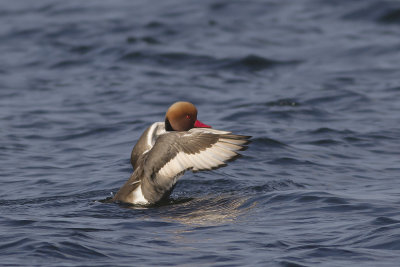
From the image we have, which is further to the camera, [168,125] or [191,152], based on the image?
[168,125]

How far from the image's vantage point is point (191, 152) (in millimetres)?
6957

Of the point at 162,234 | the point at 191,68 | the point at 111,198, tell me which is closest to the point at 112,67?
the point at 191,68

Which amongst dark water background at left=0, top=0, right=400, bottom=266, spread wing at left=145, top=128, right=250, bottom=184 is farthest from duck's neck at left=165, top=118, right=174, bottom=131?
dark water background at left=0, top=0, right=400, bottom=266

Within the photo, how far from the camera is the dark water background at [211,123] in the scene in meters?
5.94

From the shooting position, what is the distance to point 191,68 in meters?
15.5

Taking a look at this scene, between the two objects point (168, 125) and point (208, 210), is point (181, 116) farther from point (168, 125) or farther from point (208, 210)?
point (208, 210)

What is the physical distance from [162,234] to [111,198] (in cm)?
148

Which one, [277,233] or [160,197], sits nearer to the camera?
[277,233]

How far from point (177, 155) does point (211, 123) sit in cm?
460

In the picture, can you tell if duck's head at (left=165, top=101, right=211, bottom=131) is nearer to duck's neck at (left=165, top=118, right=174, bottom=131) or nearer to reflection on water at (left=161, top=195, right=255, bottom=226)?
duck's neck at (left=165, top=118, right=174, bottom=131)

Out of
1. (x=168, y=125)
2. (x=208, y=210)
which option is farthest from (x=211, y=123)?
(x=208, y=210)

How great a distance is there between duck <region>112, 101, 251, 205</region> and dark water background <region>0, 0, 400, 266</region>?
0.22 m

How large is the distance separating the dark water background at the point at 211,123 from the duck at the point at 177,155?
222 mm

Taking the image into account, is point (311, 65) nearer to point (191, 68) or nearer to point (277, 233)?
point (191, 68)
